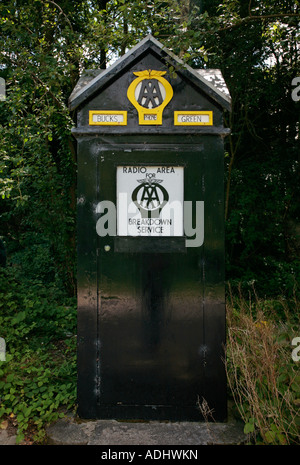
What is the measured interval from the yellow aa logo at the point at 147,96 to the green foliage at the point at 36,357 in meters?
2.24

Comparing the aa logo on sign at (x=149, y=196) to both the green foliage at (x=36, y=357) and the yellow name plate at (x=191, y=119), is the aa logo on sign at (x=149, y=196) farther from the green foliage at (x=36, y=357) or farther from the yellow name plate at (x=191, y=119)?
the green foliage at (x=36, y=357)

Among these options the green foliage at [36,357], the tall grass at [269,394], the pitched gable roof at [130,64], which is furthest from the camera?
the green foliage at [36,357]

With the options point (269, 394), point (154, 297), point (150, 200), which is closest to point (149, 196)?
point (150, 200)

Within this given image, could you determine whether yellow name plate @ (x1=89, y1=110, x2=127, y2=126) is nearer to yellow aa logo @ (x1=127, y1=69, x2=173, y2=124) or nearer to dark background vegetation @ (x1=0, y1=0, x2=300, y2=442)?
yellow aa logo @ (x1=127, y1=69, x2=173, y2=124)

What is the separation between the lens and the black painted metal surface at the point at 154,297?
274 centimetres

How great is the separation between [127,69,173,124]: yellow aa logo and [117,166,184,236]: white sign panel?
37 centimetres

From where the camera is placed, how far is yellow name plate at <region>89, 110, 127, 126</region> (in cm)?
273

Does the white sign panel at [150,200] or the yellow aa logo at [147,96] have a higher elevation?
the yellow aa logo at [147,96]

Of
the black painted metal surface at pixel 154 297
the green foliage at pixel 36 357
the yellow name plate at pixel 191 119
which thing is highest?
the yellow name plate at pixel 191 119

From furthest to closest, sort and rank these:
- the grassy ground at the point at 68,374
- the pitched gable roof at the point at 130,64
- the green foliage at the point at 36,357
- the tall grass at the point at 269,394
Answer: the green foliage at the point at 36,357, the pitched gable roof at the point at 130,64, the grassy ground at the point at 68,374, the tall grass at the point at 269,394

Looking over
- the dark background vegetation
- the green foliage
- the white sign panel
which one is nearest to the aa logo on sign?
the white sign panel

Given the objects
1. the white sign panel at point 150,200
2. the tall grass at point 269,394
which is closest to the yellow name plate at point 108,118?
the white sign panel at point 150,200

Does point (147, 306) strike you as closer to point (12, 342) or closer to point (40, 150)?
point (12, 342)

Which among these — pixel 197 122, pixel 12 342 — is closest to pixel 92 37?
pixel 197 122
